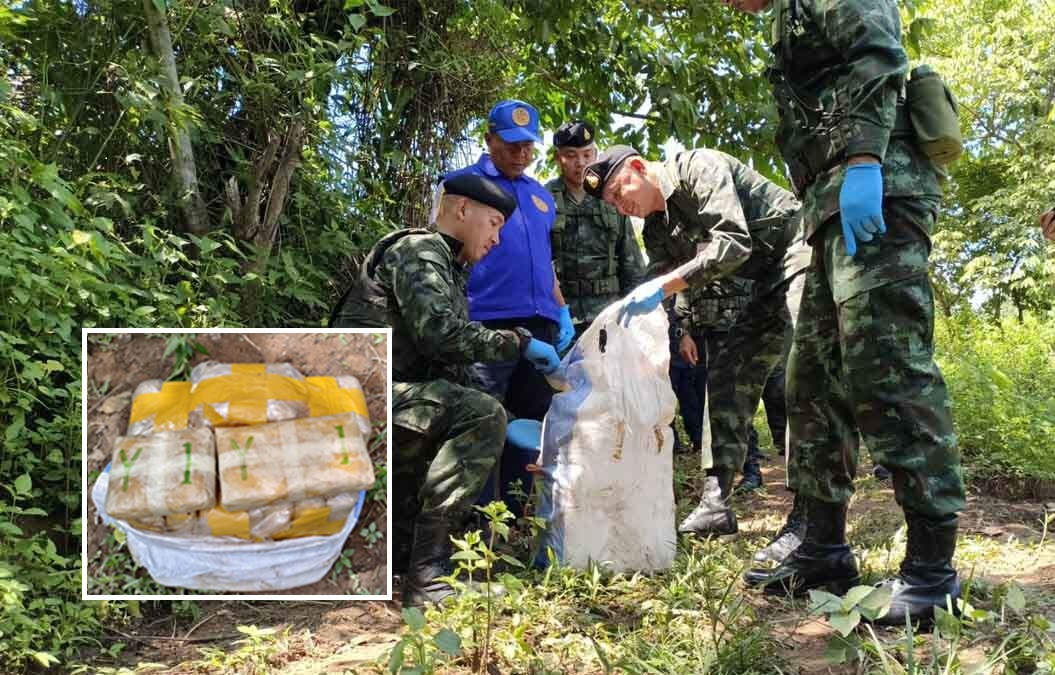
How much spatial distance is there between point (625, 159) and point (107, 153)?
2065mm

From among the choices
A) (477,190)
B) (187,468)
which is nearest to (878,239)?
(477,190)

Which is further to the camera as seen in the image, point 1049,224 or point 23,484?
point 1049,224

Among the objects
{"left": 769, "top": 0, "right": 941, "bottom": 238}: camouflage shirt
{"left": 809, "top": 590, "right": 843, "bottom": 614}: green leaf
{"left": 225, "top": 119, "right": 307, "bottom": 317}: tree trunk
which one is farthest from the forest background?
{"left": 769, "top": 0, "right": 941, "bottom": 238}: camouflage shirt

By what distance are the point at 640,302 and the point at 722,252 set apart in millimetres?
332

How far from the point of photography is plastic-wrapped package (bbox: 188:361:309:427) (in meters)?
1.91

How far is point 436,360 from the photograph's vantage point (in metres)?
2.72

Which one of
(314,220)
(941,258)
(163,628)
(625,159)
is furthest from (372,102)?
(941,258)

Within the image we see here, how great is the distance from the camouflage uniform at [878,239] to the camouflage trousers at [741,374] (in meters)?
0.97

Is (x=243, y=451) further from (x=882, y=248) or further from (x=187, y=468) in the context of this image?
(x=882, y=248)

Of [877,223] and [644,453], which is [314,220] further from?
[877,223]

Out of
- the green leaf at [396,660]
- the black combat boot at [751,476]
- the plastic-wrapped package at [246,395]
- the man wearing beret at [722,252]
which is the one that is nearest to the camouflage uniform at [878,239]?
the man wearing beret at [722,252]

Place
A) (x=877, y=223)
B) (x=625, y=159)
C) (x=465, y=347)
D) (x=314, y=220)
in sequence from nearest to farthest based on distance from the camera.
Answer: (x=877, y=223) → (x=465, y=347) → (x=625, y=159) → (x=314, y=220)

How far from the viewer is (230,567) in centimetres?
183

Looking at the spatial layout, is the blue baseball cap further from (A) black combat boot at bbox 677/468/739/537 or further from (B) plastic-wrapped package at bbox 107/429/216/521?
(B) plastic-wrapped package at bbox 107/429/216/521
